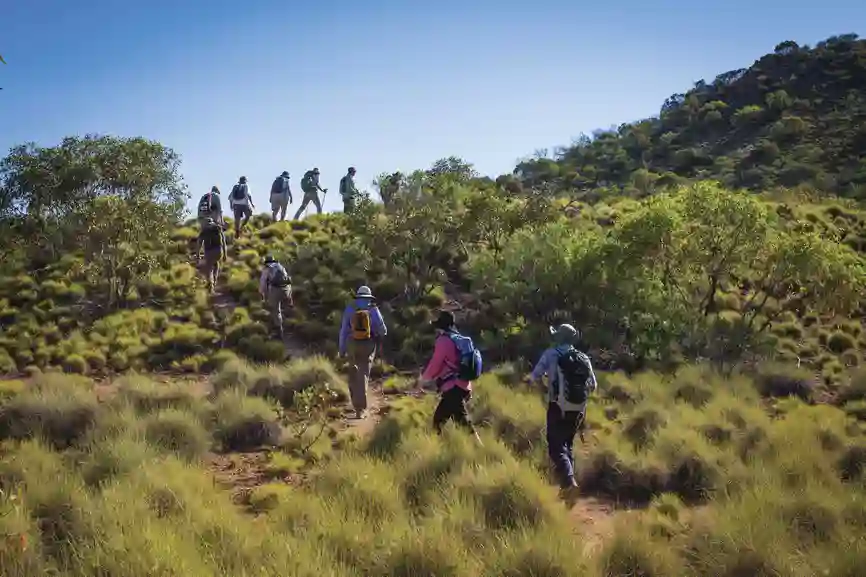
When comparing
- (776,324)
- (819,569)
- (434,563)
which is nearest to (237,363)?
(434,563)

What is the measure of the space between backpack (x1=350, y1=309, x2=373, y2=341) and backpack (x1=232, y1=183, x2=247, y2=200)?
41.4 feet

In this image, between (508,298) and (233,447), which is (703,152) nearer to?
(508,298)

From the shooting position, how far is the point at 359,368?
11.2 meters

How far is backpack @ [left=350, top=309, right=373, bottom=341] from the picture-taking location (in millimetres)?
10828

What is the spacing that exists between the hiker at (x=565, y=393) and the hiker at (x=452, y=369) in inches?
43.6

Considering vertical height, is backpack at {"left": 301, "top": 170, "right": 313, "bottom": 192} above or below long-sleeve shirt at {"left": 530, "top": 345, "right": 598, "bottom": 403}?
above

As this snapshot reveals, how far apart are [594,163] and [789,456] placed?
52158mm

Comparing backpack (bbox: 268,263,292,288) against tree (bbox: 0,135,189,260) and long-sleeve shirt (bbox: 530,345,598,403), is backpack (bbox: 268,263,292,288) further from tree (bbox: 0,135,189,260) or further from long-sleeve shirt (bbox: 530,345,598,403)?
long-sleeve shirt (bbox: 530,345,598,403)

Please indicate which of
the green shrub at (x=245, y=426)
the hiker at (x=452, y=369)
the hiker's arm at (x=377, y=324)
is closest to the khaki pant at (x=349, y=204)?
the hiker's arm at (x=377, y=324)

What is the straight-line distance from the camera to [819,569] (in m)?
5.27

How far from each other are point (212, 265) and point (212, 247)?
31.8 inches

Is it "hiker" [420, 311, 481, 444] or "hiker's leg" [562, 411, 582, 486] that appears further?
"hiker" [420, 311, 481, 444]

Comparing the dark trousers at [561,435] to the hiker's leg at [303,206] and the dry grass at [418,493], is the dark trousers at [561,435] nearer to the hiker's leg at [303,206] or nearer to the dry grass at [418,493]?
the dry grass at [418,493]

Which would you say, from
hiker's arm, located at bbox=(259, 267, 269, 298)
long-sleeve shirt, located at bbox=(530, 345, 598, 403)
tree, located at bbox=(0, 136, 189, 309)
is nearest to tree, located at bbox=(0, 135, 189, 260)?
tree, located at bbox=(0, 136, 189, 309)
